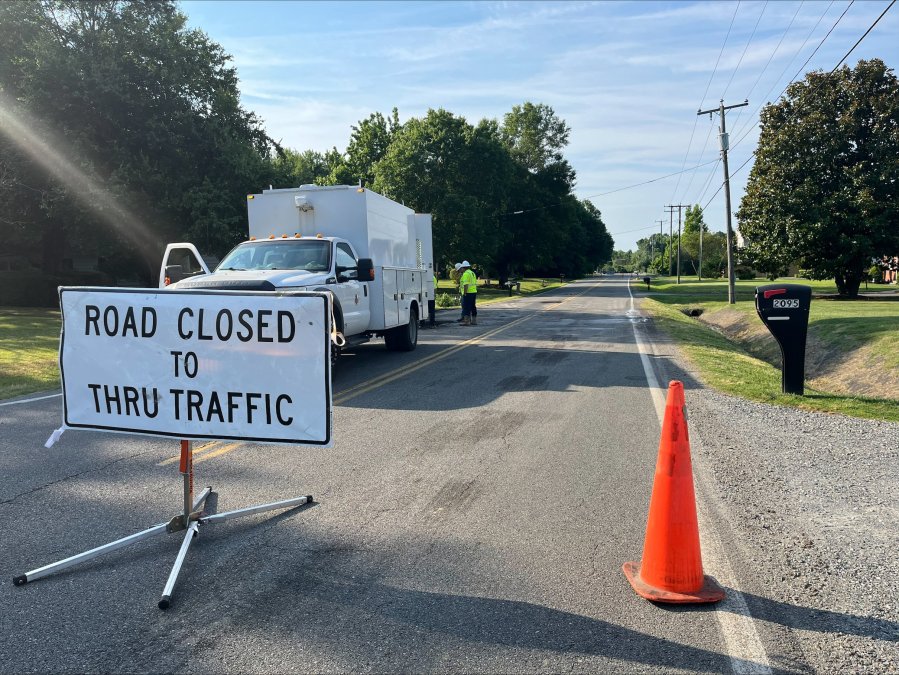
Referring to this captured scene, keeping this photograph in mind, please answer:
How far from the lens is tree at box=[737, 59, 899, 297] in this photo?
101 feet

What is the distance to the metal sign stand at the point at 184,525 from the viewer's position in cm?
386

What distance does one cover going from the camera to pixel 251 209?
Answer: 1300 centimetres

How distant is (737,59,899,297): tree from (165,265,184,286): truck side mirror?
30.4 m

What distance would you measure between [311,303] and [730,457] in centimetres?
449

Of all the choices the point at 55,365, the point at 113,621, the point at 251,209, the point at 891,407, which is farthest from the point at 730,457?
the point at 55,365

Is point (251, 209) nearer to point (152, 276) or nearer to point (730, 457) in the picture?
point (730, 457)

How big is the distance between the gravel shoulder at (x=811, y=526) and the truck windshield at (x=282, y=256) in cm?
628

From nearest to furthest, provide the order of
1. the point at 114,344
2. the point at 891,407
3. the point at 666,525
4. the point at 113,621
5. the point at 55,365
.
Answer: the point at 113,621 < the point at 666,525 < the point at 114,344 < the point at 891,407 < the point at 55,365

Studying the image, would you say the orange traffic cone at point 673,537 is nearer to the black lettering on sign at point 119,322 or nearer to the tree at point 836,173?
the black lettering on sign at point 119,322

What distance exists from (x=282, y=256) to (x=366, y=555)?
7757mm

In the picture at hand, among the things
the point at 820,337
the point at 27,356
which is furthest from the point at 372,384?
the point at 820,337

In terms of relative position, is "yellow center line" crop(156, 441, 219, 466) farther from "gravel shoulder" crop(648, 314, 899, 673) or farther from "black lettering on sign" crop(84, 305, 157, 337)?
"gravel shoulder" crop(648, 314, 899, 673)

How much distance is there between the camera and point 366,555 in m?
4.25

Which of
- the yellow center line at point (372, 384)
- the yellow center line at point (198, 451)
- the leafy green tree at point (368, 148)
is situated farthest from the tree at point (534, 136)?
the yellow center line at point (198, 451)
